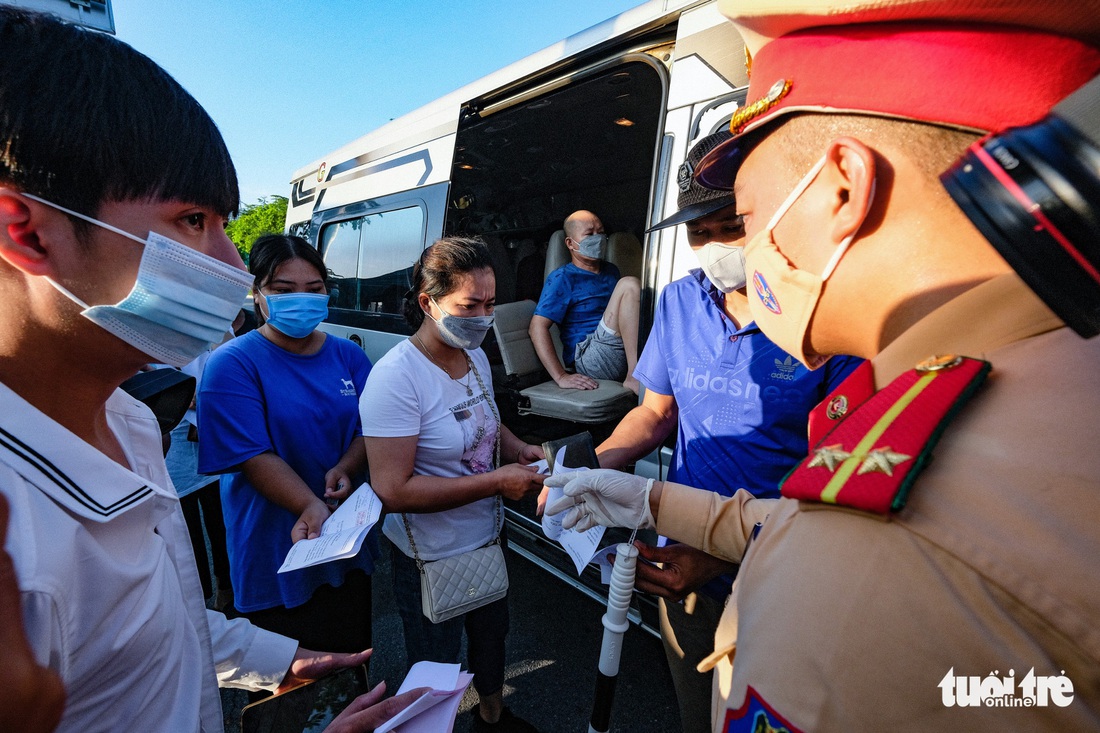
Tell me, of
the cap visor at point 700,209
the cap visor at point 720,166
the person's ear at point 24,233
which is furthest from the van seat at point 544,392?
the person's ear at point 24,233

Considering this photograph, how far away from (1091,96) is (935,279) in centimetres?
30

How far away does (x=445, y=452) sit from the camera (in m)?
1.77

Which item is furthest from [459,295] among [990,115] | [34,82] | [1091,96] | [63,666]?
[1091,96]

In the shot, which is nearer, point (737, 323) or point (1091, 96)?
point (1091, 96)

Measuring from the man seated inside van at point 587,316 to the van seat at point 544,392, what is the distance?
103 mm

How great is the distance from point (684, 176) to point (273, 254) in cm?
181

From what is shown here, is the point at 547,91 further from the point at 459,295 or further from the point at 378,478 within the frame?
the point at 378,478

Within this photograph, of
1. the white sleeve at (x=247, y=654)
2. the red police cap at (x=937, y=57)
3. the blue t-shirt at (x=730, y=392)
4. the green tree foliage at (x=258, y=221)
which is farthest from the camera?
the green tree foliage at (x=258, y=221)

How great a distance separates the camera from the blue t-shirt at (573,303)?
3.77m

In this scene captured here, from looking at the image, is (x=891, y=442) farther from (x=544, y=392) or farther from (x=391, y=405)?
(x=544, y=392)

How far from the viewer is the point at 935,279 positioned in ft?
2.05

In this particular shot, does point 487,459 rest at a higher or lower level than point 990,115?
lower

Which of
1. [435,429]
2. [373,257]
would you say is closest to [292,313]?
[435,429]

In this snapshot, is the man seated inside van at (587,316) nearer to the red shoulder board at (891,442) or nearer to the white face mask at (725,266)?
the white face mask at (725,266)
